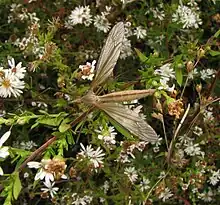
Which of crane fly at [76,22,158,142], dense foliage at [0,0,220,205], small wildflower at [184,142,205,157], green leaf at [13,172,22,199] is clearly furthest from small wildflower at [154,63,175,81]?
green leaf at [13,172,22,199]

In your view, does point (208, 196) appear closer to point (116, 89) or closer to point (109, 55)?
point (116, 89)

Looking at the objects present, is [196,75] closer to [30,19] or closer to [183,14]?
[183,14]

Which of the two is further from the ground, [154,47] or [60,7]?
[60,7]

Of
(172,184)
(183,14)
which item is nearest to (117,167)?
(172,184)

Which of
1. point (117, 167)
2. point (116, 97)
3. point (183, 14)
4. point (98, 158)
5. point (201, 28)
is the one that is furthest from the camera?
point (201, 28)

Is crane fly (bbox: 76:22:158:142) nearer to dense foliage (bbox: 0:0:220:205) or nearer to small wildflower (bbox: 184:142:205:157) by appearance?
dense foliage (bbox: 0:0:220:205)

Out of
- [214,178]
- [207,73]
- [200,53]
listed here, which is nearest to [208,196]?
[214,178]
